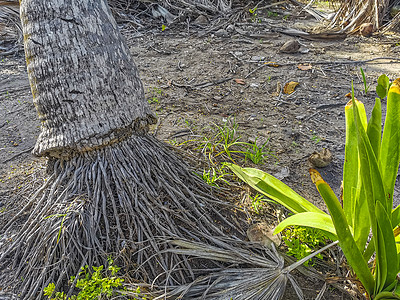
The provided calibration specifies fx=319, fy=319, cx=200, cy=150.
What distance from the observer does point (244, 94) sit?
354 cm

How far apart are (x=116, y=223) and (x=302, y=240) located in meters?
0.98

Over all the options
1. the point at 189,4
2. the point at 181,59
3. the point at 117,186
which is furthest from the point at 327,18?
the point at 117,186

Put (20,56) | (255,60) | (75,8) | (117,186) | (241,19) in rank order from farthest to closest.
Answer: (241,19) → (20,56) → (255,60) → (117,186) → (75,8)

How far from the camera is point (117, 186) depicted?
167 centimetres

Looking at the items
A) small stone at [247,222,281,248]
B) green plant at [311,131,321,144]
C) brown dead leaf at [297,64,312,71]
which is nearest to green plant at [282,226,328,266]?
small stone at [247,222,281,248]

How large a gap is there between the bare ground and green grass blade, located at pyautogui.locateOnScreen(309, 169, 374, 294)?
0.24 metres

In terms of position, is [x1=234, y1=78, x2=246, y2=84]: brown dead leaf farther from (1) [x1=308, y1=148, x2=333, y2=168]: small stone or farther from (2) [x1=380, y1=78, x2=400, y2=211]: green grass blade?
(2) [x1=380, y1=78, x2=400, y2=211]: green grass blade

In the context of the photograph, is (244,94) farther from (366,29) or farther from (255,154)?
(366,29)

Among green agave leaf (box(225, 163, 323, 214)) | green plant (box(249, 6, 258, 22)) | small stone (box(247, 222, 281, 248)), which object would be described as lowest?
small stone (box(247, 222, 281, 248))

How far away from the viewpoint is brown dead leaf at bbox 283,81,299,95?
357 cm

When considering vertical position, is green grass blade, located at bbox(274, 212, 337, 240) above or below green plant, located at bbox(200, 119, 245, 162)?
above

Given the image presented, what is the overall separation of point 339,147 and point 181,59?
2.68 meters

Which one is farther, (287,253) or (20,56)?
(20,56)

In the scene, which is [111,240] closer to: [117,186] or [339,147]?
[117,186]
